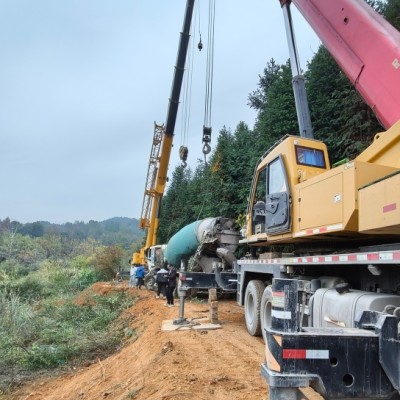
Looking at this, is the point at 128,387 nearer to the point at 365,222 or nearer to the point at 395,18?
the point at 365,222

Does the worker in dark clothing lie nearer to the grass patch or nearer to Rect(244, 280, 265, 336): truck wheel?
the grass patch

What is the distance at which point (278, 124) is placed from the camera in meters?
16.5

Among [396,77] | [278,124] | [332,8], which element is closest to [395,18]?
[278,124]

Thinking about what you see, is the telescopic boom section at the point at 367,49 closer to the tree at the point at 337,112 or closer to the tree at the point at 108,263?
the tree at the point at 337,112

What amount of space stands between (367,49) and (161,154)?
1544cm

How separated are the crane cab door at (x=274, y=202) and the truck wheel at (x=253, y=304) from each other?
1.13 m

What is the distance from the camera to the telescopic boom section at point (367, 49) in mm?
5246

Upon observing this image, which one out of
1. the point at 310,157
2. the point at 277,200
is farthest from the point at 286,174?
the point at 310,157

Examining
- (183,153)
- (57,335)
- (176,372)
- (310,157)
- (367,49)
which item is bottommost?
(57,335)

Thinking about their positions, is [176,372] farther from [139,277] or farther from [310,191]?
[139,277]

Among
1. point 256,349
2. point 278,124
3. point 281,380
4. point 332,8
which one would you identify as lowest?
point 256,349

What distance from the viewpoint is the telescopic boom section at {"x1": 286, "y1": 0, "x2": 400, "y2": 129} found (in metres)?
5.25

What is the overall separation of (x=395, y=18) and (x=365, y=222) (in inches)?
525

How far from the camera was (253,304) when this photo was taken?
27.0 ft
